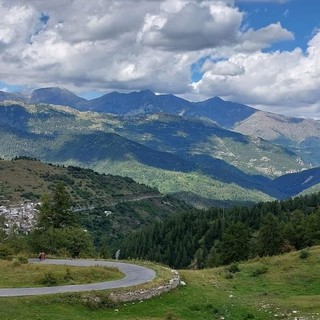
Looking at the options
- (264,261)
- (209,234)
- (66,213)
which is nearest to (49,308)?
(264,261)

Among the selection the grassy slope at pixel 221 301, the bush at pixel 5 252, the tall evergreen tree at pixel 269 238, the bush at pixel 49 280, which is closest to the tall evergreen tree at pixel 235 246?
the tall evergreen tree at pixel 269 238

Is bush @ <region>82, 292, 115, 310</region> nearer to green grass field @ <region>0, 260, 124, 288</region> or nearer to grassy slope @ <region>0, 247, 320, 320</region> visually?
grassy slope @ <region>0, 247, 320, 320</region>

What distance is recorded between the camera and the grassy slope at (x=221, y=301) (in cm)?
3731

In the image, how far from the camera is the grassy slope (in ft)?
122

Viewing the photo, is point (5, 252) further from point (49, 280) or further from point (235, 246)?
point (235, 246)

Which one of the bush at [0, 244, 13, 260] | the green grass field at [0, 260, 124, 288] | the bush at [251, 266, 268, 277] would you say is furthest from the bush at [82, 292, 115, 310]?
the bush at [0, 244, 13, 260]

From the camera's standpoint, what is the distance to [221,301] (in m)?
43.7

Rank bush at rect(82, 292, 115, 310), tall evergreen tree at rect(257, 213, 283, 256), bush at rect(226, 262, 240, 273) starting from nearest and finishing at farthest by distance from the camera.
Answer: bush at rect(82, 292, 115, 310), bush at rect(226, 262, 240, 273), tall evergreen tree at rect(257, 213, 283, 256)

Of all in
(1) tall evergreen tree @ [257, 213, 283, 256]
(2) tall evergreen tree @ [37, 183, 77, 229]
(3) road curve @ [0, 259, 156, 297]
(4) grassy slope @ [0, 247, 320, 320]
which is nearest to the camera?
(4) grassy slope @ [0, 247, 320, 320]

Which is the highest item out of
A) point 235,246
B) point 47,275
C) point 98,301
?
point 47,275

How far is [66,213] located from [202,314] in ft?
197

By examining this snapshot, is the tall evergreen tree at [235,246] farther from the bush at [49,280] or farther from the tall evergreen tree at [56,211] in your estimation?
the bush at [49,280]

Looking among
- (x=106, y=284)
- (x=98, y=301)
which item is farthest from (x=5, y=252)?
(x=98, y=301)

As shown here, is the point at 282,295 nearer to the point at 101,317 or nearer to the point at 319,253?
the point at 319,253
